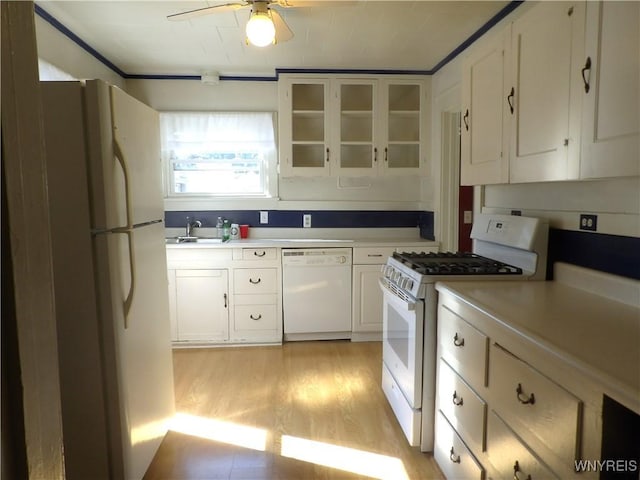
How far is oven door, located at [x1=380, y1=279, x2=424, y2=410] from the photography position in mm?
2053

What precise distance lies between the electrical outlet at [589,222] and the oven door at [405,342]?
783 millimetres

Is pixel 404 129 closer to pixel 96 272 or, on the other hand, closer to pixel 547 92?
pixel 547 92

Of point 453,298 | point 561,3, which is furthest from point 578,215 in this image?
point 561,3

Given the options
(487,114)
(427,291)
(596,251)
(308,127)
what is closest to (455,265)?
(427,291)

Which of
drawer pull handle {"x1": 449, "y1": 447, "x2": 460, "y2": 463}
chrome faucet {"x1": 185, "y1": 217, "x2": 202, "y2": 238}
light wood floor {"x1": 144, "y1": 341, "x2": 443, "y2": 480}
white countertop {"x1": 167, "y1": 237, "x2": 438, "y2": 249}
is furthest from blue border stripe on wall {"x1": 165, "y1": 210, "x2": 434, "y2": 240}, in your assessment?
drawer pull handle {"x1": 449, "y1": 447, "x2": 460, "y2": 463}

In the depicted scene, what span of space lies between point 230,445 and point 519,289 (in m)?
1.63

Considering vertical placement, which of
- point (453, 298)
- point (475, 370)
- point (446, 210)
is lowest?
point (475, 370)

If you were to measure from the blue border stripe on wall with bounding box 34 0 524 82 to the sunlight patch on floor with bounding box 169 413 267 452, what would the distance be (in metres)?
2.48

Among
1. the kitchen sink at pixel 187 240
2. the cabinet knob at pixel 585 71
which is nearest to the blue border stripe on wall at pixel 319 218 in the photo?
the kitchen sink at pixel 187 240

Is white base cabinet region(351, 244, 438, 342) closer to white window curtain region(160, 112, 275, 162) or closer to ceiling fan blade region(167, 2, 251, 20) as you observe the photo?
white window curtain region(160, 112, 275, 162)

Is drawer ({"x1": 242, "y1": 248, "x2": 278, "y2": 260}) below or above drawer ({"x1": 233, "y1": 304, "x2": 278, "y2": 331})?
above

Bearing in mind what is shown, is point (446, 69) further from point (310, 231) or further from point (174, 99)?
point (174, 99)

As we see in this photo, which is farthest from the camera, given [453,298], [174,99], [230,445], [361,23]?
[174,99]

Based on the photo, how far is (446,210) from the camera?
3.55 metres
